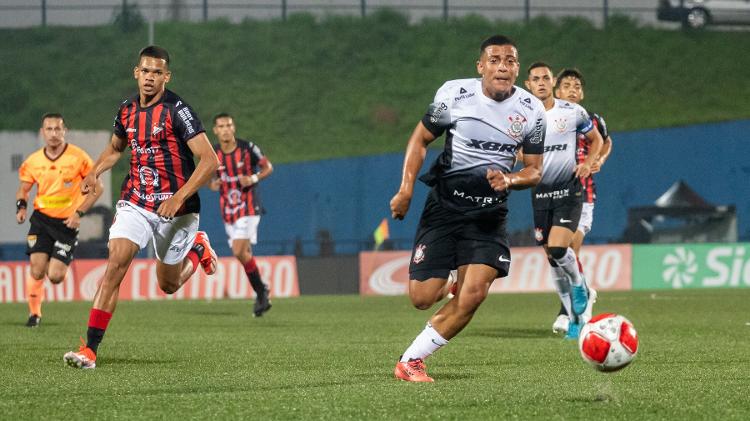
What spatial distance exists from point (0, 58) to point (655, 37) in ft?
84.9

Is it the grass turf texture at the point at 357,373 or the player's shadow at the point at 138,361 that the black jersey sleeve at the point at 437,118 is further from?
the player's shadow at the point at 138,361

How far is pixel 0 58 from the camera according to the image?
4853 centimetres

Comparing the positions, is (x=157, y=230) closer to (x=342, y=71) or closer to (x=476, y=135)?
(x=476, y=135)

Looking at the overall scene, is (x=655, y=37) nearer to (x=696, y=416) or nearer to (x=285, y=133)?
(x=285, y=133)

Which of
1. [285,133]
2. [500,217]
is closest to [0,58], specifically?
[285,133]

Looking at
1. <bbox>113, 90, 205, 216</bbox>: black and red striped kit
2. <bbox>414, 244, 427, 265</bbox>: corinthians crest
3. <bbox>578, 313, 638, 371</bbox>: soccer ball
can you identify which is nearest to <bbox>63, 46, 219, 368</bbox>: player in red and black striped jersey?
<bbox>113, 90, 205, 216</bbox>: black and red striped kit

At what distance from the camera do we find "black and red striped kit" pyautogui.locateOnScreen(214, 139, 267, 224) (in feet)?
54.9

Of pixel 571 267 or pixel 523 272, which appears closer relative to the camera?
pixel 571 267

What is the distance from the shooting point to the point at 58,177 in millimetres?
14102

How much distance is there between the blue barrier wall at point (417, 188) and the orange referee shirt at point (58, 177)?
76.5ft

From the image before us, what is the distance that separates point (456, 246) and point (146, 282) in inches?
638

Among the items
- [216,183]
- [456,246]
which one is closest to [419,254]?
[456,246]

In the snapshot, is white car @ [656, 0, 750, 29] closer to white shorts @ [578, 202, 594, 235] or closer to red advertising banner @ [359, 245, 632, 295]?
red advertising banner @ [359, 245, 632, 295]

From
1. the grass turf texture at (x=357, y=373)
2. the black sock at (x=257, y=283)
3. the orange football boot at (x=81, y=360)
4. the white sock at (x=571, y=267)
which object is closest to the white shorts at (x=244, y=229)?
the black sock at (x=257, y=283)
